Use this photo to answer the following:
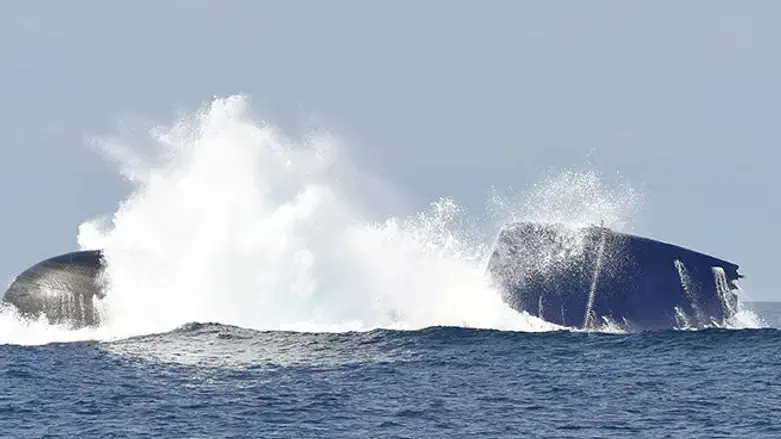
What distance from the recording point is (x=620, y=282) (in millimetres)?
52281

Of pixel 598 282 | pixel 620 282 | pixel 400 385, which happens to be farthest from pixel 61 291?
pixel 620 282

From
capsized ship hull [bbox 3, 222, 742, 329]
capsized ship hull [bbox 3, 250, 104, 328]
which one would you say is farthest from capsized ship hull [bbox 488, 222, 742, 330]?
capsized ship hull [bbox 3, 250, 104, 328]

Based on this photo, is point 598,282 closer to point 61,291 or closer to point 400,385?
point 400,385

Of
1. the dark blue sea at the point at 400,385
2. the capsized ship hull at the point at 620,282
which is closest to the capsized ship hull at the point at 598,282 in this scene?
the capsized ship hull at the point at 620,282

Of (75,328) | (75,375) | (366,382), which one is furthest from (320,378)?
(75,328)

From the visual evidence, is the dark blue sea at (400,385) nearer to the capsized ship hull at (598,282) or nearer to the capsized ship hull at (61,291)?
the capsized ship hull at (598,282)

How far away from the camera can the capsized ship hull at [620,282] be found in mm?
52406

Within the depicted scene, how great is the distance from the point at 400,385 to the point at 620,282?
17.8m

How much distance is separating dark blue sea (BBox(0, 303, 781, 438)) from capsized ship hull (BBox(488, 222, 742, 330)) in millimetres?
2201

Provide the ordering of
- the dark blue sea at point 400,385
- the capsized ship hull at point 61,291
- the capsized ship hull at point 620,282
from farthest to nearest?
1. the capsized ship hull at point 61,291
2. the capsized ship hull at point 620,282
3. the dark blue sea at point 400,385

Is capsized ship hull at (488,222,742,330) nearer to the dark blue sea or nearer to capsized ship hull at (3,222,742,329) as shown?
capsized ship hull at (3,222,742,329)

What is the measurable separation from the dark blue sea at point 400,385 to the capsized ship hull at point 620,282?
2.20 m

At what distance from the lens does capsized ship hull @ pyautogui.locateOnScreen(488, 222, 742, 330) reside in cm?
5241

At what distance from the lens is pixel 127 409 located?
1387 inches
